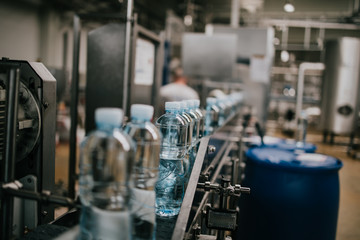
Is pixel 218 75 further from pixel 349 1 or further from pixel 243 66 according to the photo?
pixel 349 1

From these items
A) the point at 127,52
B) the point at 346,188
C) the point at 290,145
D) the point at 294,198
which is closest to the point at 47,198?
the point at 294,198

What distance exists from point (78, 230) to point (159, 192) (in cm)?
41

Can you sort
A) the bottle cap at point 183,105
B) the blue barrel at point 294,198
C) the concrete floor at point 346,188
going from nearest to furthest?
the bottle cap at point 183,105, the blue barrel at point 294,198, the concrete floor at point 346,188

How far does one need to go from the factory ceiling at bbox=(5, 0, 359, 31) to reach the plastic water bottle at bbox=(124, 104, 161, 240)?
24.8 ft

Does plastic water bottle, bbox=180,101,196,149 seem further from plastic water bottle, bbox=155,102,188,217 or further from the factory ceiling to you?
the factory ceiling

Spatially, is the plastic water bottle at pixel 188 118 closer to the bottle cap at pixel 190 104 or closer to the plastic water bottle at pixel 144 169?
the bottle cap at pixel 190 104

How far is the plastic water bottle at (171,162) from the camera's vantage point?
120 cm

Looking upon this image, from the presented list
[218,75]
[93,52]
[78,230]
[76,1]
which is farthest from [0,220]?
[76,1]

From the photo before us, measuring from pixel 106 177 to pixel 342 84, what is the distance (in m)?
7.69

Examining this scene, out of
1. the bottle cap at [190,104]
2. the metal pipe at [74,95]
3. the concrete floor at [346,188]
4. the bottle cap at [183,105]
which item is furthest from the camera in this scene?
the concrete floor at [346,188]

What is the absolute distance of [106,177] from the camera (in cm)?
80

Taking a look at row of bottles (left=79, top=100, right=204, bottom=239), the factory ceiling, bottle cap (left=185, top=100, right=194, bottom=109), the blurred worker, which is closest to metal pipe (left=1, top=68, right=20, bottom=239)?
row of bottles (left=79, top=100, right=204, bottom=239)

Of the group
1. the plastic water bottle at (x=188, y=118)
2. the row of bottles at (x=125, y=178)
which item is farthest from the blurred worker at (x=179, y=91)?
the row of bottles at (x=125, y=178)

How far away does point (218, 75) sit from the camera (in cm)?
452
